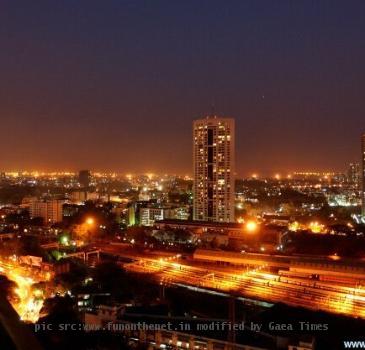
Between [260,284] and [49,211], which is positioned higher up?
[49,211]

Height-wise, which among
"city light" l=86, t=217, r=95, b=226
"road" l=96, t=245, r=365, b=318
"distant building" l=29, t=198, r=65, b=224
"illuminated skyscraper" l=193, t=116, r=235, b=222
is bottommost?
"road" l=96, t=245, r=365, b=318

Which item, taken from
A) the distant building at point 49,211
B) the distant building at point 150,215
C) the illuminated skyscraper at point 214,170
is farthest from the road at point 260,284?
the distant building at point 49,211

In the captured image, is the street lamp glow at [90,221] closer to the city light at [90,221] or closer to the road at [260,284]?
the city light at [90,221]

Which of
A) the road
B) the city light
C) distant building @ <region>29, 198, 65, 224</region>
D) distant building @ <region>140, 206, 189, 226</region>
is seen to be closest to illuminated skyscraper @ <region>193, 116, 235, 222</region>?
distant building @ <region>140, 206, 189, 226</region>

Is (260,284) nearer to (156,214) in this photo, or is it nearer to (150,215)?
(156,214)

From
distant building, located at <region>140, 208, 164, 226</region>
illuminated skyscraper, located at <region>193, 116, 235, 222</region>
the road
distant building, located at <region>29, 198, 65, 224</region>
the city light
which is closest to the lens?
the road

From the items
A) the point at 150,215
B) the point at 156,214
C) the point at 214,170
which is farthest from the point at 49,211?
the point at 214,170

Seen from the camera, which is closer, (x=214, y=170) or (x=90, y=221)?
(x=90, y=221)

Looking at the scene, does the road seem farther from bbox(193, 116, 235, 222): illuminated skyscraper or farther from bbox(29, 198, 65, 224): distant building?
bbox(29, 198, 65, 224): distant building

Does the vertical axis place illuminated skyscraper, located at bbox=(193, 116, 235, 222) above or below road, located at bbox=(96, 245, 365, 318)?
above
